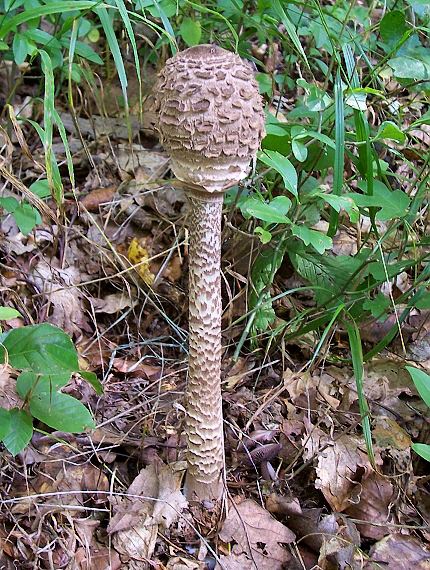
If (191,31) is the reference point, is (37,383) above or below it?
below

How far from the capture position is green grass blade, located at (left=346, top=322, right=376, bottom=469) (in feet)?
6.96

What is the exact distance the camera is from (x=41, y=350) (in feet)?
5.80

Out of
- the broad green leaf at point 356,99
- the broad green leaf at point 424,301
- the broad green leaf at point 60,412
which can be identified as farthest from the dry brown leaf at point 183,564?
the broad green leaf at point 356,99

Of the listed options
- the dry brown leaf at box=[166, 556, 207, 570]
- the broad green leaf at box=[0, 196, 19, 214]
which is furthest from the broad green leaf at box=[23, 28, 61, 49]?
the dry brown leaf at box=[166, 556, 207, 570]

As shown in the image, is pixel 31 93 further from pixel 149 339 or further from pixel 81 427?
pixel 81 427

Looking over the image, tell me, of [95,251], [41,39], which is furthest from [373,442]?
[41,39]

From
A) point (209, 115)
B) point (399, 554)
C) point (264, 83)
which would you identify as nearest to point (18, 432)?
point (209, 115)

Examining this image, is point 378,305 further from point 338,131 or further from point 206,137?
point 206,137

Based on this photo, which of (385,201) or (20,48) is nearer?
(385,201)

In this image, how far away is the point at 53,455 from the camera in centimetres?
227

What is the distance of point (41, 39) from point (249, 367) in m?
1.59

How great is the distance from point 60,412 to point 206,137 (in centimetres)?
88

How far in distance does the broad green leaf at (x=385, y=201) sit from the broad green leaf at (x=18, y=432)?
4.32ft

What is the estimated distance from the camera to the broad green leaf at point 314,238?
2.05 meters
